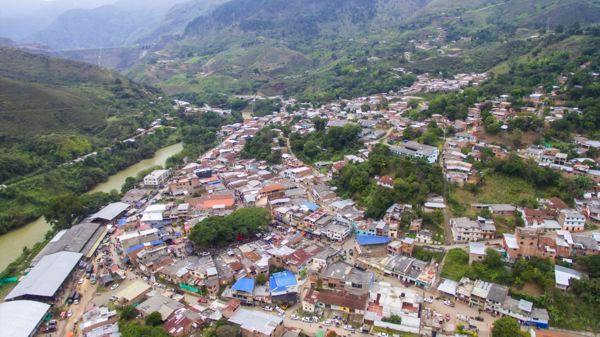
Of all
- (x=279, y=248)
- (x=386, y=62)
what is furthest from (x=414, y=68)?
(x=279, y=248)

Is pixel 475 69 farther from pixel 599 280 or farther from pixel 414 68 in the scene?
pixel 599 280

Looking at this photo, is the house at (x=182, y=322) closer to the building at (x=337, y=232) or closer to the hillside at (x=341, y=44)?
the building at (x=337, y=232)

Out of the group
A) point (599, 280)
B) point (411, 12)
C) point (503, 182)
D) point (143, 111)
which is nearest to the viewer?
point (599, 280)

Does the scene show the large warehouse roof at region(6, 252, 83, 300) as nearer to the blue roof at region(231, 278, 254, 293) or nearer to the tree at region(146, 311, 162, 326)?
the tree at region(146, 311, 162, 326)

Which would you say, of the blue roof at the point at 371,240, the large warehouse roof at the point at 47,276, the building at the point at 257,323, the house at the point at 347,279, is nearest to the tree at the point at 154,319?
the building at the point at 257,323

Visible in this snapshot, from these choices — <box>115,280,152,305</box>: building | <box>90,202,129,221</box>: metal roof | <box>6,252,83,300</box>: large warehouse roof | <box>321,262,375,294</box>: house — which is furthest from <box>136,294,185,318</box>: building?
<box>90,202,129,221</box>: metal roof

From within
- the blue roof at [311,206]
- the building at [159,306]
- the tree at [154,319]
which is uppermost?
the tree at [154,319]
